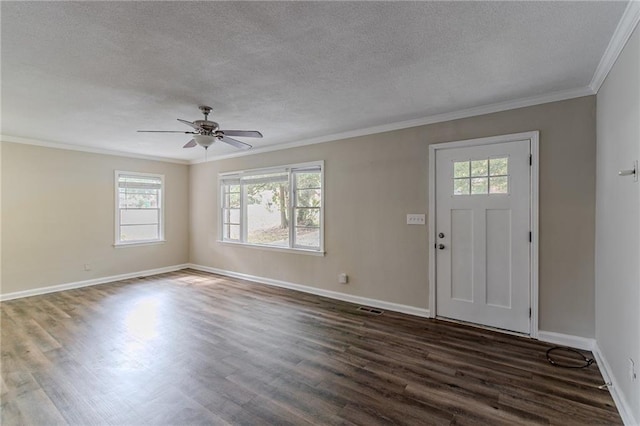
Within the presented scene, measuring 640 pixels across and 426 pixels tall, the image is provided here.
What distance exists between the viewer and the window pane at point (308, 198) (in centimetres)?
495

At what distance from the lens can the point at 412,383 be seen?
94.0 inches

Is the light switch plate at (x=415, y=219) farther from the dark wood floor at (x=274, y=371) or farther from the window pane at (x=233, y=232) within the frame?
the window pane at (x=233, y=232)

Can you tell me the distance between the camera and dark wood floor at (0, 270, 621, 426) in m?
2.05

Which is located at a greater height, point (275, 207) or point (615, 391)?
point (275, 207)

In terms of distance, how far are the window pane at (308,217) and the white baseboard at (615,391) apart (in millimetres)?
3531

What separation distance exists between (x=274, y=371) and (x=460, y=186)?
9.31 feet

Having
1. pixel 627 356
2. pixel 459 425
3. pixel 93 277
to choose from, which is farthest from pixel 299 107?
pixel 93 277

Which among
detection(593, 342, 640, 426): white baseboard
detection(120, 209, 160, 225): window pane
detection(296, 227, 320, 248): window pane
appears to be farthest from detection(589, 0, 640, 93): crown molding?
detection(120, 209, 160, 225): window pane

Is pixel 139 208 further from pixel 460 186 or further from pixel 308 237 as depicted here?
pixel 460 186

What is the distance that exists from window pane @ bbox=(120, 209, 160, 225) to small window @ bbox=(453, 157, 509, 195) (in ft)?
19.2

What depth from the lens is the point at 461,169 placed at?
3.60 metres

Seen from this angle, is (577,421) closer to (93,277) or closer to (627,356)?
(627,356)

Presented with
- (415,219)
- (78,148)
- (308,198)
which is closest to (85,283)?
(78,148)

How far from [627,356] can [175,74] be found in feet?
12.7
